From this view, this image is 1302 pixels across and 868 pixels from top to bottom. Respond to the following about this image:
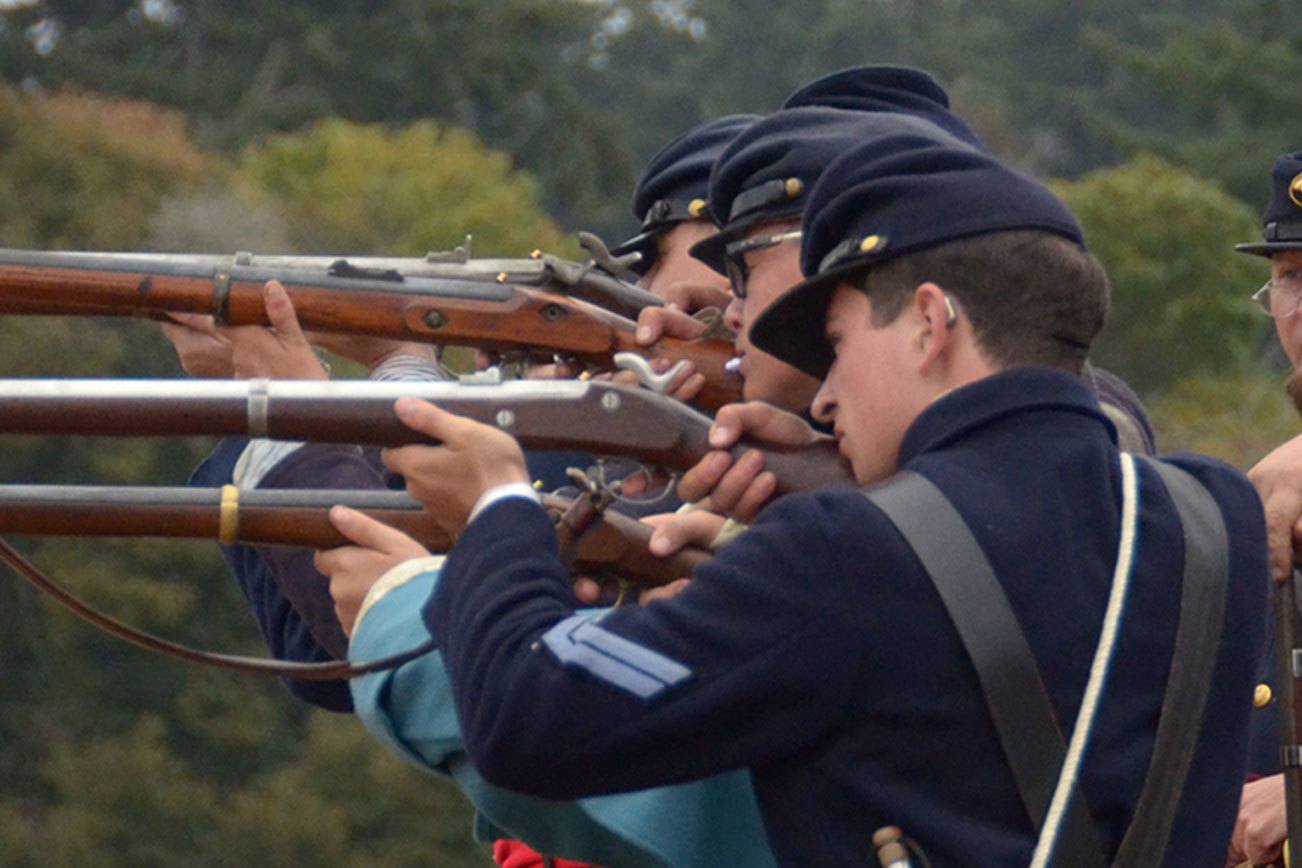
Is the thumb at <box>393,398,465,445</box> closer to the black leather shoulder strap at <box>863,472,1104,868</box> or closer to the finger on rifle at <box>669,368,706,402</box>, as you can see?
the black leather shoulder strap at <box>863,472,1104,868</box>

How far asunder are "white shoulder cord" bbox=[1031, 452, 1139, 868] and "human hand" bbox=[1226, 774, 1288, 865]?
5.79ft


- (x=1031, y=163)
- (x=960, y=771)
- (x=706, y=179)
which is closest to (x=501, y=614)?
(x=960, y=771)

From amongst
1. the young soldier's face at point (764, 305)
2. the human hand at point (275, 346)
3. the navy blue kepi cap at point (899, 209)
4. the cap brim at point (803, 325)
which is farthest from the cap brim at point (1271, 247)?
the navy blue kepi cap at point (899, 209)

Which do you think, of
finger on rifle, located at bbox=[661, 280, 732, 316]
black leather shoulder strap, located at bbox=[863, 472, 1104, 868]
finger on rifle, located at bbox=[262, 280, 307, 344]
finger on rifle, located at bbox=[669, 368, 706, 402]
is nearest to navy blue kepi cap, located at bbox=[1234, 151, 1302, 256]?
finger on rifle, located at bbox=[661, 280, 732, 316]

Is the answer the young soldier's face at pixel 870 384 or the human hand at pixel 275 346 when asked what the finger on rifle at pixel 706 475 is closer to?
the young soldier's face at pixel 870 384

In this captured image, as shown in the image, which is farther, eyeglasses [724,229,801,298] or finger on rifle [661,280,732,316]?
finger on rifle [661,280,732,316]

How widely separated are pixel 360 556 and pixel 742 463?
67cm

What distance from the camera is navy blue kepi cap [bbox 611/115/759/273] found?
7125 millimetres

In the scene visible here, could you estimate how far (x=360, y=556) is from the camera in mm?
5031

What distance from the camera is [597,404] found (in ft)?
17.4

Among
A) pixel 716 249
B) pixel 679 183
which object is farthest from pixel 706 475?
pixel 679 183

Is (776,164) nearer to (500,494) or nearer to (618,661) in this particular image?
(500,494)

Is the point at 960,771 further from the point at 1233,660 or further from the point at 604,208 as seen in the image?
the point at 604,208

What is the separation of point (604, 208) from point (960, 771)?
167ft
